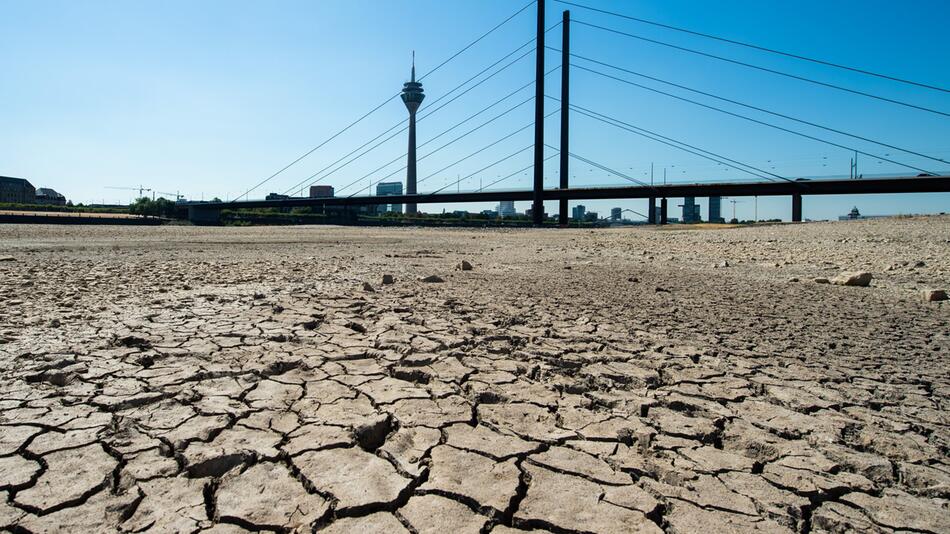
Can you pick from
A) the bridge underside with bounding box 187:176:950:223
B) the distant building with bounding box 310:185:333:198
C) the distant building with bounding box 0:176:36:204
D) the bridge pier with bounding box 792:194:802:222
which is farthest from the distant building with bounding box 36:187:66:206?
the bridge pier with bounding box 792:194:802:222

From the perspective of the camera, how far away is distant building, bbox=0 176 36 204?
8650 cm

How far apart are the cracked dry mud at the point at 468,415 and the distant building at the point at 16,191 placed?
110 m

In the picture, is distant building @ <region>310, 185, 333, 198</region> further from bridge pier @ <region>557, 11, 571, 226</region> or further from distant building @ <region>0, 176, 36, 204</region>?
bridge pier @ <region>557, 11, 571, 226</region>

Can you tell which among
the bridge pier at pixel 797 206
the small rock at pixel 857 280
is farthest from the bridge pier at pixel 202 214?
the small rock at pixel 857 280

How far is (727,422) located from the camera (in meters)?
2.00

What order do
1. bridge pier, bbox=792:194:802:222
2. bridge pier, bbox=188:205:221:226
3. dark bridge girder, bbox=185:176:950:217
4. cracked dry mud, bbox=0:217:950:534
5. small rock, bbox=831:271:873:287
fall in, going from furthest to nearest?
bridge pier, bbox=188:205:221:226 < bridge pier, bbox=792:194:802:222 < dark bridge girder, bbox=185:176:950:217 < small rock, bbox=831:271:873:287 < cracked dry mud, bbox=0:217:950:534

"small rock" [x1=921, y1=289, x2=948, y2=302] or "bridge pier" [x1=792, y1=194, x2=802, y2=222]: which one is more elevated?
"bridge pier" [x1=792, y1=194, x2=802, y2=222]

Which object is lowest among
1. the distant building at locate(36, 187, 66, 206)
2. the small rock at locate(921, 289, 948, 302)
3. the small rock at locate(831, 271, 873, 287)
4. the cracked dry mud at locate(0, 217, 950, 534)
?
the cracked dry mud at locate(0, 217, 950, 534)

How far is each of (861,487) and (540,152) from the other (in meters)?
28.3

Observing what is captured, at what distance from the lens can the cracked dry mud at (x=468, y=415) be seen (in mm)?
1424

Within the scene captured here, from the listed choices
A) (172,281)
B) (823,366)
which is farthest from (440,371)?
(172,281)

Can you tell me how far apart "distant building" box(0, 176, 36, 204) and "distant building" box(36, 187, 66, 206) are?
60.5 inches

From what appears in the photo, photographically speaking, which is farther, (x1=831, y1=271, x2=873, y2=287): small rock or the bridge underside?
the bridge underside

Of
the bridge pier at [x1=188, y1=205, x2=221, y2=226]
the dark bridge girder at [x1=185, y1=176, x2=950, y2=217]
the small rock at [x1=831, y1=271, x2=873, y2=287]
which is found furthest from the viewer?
the bridge pier at [x1=188, y1=205, x2=221, y2=226]
